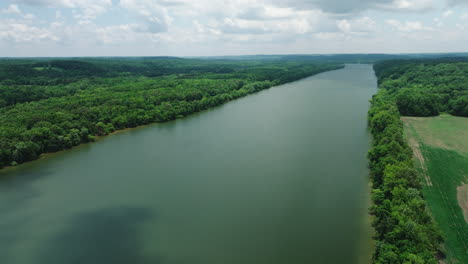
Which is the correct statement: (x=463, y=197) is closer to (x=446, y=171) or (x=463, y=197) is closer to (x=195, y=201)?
(x=446, y=171)

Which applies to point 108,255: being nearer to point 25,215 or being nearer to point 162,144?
point 25,215

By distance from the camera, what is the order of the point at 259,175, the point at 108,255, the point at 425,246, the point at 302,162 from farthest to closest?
the point at 302,162 → the point at 259,175 → the point at 108,255 → the point at 425,246

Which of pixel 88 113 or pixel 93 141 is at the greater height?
pixel 88 113

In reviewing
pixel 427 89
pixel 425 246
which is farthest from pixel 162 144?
pixel 427 89

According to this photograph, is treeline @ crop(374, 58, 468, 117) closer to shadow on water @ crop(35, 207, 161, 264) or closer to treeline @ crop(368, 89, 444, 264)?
treeline @ crop(368, 89, 444, 264)

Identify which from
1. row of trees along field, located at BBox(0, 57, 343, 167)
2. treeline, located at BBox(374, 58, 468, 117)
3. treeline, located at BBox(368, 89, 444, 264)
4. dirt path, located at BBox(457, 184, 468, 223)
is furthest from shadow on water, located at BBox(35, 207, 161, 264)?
treeline, located at BBox(374, 58, 468, 117)

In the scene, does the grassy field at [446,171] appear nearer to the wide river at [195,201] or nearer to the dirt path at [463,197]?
the dirt path at [463,197]

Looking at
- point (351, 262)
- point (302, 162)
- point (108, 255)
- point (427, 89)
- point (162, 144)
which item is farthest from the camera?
point (427, 89)

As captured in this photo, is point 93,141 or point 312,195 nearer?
point 312,195
